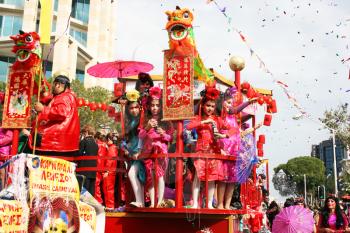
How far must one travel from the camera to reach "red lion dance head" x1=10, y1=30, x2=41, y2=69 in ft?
20.7

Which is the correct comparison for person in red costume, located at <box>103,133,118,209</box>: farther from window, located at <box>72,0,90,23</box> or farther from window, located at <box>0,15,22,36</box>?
window, located at <box>72,0,90,23</box>

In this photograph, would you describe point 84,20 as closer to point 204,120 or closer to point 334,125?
point 334,125

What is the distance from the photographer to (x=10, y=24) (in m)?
38.0

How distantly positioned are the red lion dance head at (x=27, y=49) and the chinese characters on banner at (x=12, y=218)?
2.72m

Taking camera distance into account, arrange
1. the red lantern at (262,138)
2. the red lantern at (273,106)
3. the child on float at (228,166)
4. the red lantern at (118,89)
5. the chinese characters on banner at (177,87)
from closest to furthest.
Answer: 1. the chinese characters on banner at (177,87)
2. the child on float at (228,166)
3. the red lantern at (118,89)
4. the red lantern at (273,106)
5. the red lantern at (262,138)

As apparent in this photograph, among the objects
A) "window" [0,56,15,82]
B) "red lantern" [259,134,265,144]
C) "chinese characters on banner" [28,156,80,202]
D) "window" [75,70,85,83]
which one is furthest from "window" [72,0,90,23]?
"chinese characters on banner" [28,156,80,202]

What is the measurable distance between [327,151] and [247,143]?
10283 centimetres

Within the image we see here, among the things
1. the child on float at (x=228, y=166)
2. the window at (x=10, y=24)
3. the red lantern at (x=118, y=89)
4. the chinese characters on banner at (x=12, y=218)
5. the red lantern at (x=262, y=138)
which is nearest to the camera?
the chinese characters on banner at (x=12, y=218)

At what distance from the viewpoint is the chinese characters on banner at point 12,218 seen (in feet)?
13.3

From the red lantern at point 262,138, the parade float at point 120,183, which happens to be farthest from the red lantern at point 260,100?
the red lantern at point 262,138

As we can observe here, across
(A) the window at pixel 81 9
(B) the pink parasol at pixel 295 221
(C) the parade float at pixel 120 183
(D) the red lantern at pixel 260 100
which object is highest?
(A) the window at pixel 81 9

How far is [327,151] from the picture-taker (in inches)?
4050

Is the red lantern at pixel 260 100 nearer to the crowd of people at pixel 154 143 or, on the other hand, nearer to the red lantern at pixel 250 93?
the red lantern at pixel 250 93

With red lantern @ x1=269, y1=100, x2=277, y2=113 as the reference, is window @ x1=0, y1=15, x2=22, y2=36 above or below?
above
